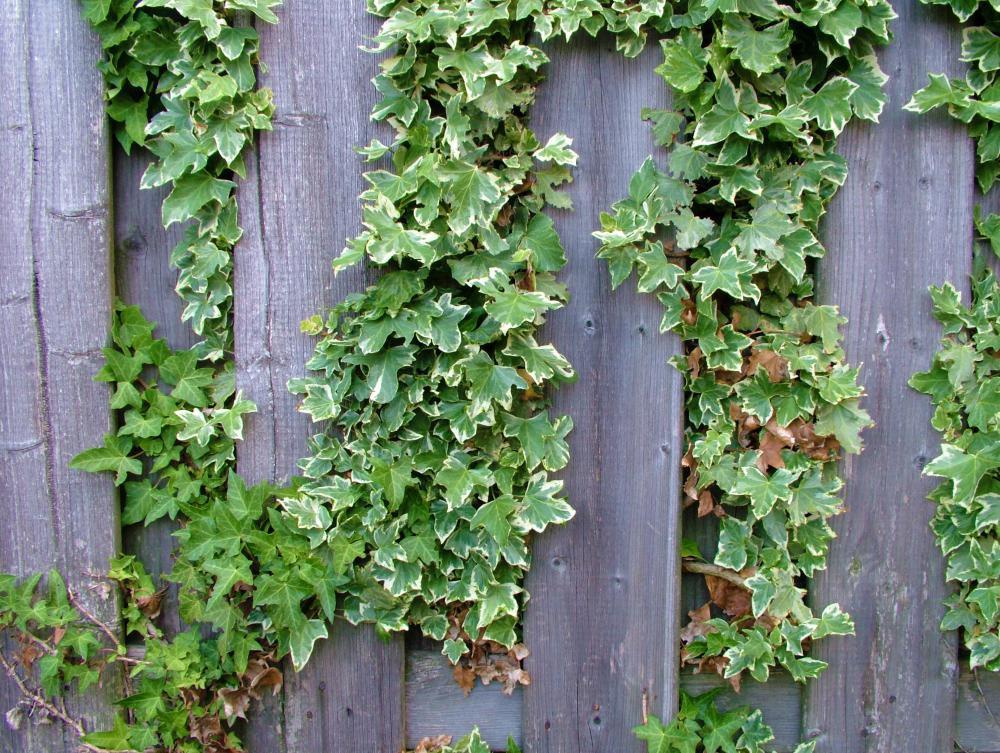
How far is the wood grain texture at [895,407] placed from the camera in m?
1.75

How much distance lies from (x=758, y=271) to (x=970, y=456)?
0.66 metres

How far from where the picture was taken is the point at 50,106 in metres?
1.70

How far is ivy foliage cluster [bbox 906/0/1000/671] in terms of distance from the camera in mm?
1704

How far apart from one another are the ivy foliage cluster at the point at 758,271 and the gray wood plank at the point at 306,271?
0.63m

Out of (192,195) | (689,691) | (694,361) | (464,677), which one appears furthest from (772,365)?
(192,195)

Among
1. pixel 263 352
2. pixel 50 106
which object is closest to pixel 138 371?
pixel 263 352

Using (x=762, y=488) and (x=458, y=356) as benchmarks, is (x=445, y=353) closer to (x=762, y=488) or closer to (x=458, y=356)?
(x=458, y=356)

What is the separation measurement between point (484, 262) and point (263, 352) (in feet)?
1.82

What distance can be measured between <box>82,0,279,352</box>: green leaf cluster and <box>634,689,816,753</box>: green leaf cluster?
1341 millimetres

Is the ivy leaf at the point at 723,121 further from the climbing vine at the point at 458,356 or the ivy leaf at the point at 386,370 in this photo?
the ivy leaf at the point at 386,370

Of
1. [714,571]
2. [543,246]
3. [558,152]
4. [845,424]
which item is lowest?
[714,571]

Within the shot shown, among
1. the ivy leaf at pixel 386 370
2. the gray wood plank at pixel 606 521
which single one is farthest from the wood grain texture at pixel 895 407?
the ivy leaf at pixel 386 370

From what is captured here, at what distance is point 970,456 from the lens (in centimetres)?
171

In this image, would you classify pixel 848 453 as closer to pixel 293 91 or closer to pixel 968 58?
pixel 968 58
